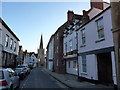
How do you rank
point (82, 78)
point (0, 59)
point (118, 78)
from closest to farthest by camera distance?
point (118, 78) → point (82, 78) → point (0, 59)

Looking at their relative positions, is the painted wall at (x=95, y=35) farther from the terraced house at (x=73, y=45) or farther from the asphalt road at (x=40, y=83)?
the asphalt road at (x=40, y=83)

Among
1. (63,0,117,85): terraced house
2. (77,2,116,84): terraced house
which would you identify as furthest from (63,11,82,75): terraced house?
(77,2,116,84): terraced house

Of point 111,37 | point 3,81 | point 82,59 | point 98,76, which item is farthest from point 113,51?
point 3,81

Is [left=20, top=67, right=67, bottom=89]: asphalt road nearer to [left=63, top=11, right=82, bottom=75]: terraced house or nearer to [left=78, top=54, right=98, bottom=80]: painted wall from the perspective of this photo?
[left=78, top=54, right=98, bottom=80]: painted wall

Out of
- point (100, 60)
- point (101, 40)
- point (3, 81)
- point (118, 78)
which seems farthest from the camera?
point (100, 60)

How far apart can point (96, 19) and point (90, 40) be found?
2273 millimetres

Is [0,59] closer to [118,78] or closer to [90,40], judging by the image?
[90,40]

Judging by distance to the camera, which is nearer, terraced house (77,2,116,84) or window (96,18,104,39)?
terraced house (77,2,116,84)

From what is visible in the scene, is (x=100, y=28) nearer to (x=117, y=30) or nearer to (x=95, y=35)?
(x=95, y=35)

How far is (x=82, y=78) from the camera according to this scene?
42.0 feet

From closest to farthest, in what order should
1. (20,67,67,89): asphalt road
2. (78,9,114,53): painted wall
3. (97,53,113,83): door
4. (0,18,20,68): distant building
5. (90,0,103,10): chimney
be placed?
(78,9,114,53): painted wall < (97,53,113,83): door < (20,67,67,89): asphalt road < (90,0,103,10): chimney < (0,18,20,68): distant building

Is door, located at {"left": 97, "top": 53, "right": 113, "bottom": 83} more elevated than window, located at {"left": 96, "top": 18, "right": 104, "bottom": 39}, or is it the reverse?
window, located at {"left": 96, "top": 18, "right": 104, "bottom": 39}

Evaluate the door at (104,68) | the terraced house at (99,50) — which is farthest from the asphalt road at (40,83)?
the door at (104,68)

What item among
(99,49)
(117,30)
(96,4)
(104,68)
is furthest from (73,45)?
(117,30)
